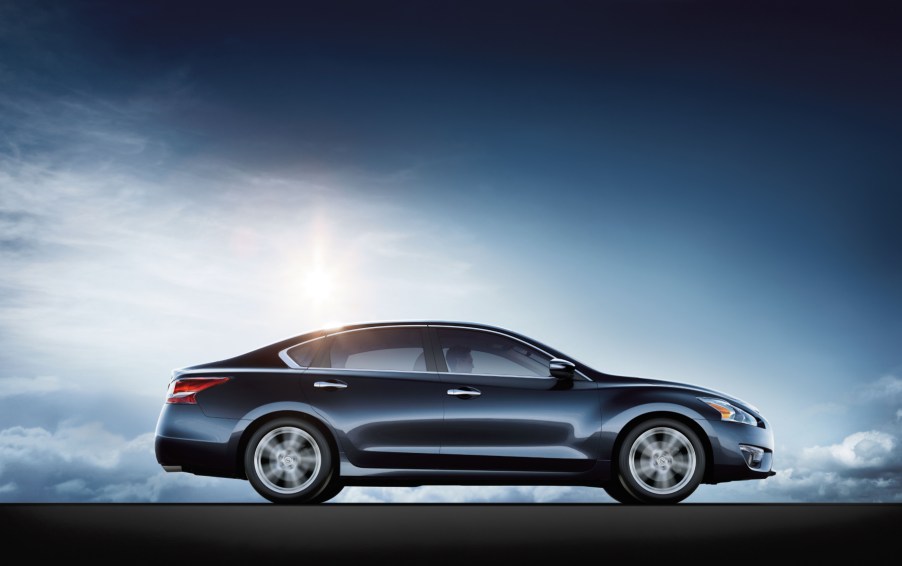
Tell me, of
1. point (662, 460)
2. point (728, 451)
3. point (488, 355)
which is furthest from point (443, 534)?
point (728, 451)

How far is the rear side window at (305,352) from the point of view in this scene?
31.7 feet

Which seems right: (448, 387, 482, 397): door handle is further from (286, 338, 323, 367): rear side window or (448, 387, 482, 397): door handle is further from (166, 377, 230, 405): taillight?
(166, 377, 230, 405): taillight

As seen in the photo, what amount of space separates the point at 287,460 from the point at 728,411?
13.9ft

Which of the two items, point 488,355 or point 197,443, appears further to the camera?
point 488,355

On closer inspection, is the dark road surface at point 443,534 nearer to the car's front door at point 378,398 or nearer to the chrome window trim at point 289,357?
the car's front door at point 378,398

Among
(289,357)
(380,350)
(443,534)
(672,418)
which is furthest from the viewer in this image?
(380,350)

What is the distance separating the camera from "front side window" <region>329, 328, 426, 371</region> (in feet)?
31.9

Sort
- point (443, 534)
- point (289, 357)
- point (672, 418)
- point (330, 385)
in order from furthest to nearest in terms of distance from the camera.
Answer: point (289, 357) → point (672, 418) → point (330, 385) → point (443, 534)

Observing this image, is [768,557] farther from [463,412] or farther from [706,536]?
[463,412]

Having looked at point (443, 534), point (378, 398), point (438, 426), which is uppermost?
point (378, 398)

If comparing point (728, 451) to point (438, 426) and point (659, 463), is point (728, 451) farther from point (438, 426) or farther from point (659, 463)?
point (438, 426)

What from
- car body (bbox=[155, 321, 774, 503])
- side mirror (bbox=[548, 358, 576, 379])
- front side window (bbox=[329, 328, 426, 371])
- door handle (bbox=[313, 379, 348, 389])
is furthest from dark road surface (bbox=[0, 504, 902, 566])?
front side window (bbox=[329, 328, 426, 371])

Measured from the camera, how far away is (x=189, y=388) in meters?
9.52

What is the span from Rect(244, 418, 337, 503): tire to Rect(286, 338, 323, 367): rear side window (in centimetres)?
62
